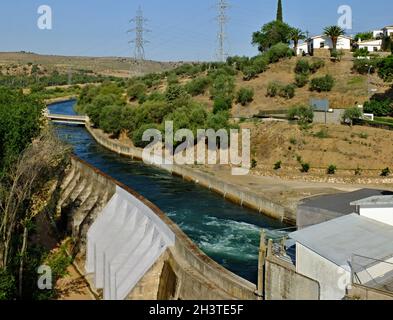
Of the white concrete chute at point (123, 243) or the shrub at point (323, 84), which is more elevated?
the shrub at point (323, 84)

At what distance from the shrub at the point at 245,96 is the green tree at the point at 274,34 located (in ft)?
77.4

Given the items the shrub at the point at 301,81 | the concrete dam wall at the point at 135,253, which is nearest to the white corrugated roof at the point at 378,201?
the concrete dam wall at the point at 135,253

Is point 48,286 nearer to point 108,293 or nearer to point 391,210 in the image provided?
point 108,293

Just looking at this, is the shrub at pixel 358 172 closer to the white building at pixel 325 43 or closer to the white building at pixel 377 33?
the white building at pixel 325 43

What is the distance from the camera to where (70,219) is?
2664cm

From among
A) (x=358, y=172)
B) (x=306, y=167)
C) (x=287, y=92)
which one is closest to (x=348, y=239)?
(x=358, y=172)

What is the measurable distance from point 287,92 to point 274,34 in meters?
25.4

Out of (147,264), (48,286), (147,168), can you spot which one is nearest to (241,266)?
(147,264)

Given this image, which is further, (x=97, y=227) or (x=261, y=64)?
(x=261, y=64)

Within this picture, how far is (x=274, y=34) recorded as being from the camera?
85625mm

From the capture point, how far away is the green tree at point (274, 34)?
85137 mm

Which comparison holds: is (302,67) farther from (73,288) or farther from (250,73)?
(73,288)

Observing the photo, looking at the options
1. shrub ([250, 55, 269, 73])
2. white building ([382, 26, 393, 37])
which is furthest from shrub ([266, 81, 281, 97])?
white building ([382, 26, 393, 37])
